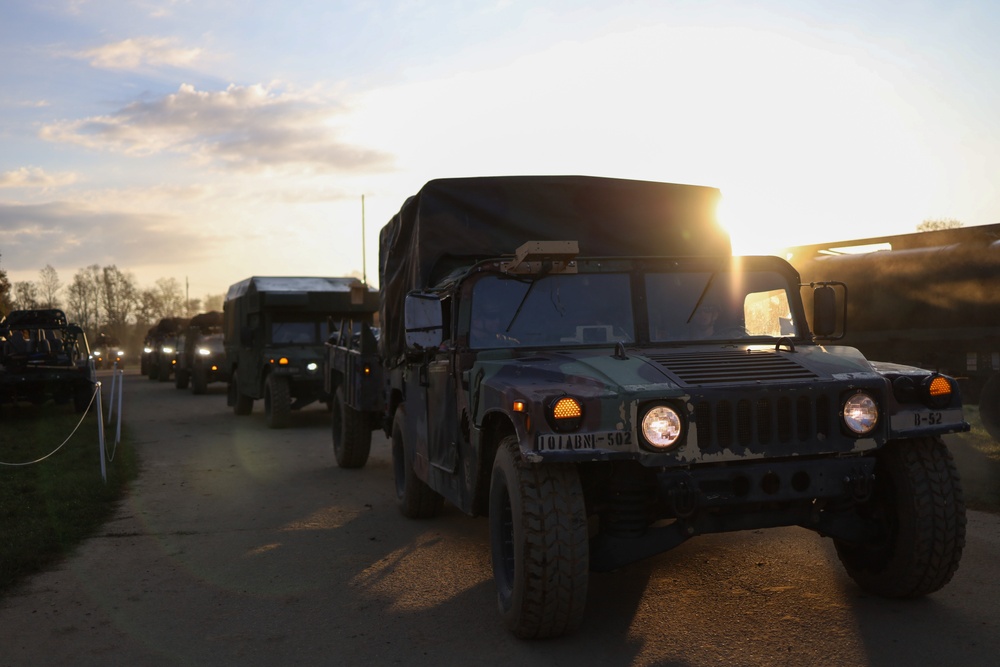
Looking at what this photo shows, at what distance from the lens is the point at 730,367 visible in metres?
5.15

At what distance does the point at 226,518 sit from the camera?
8.68 meters

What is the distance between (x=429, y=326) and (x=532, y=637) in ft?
7.43

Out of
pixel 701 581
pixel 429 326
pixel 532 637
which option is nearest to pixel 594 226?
pixel 429 326

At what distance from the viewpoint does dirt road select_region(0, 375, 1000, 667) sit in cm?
477

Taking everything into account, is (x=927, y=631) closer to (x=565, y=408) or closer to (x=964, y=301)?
(x=565, y=408)

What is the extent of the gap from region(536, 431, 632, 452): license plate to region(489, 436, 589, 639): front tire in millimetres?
251

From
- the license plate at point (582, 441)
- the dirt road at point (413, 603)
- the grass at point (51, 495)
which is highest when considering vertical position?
the license plate at point (582, 441)

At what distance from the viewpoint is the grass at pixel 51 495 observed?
718cm

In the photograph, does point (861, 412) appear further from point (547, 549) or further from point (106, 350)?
point (106, 350)

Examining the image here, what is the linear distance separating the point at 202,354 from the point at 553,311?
76.5ft

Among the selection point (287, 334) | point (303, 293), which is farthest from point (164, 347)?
point (303, 293)

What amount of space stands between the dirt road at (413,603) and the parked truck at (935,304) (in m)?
6.45

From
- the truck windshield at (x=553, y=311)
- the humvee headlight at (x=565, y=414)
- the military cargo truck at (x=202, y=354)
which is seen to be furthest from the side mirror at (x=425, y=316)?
the military cargo truck at (x=202, y=354)

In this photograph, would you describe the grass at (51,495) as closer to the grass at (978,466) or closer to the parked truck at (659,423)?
the parked truck at (659,423)
